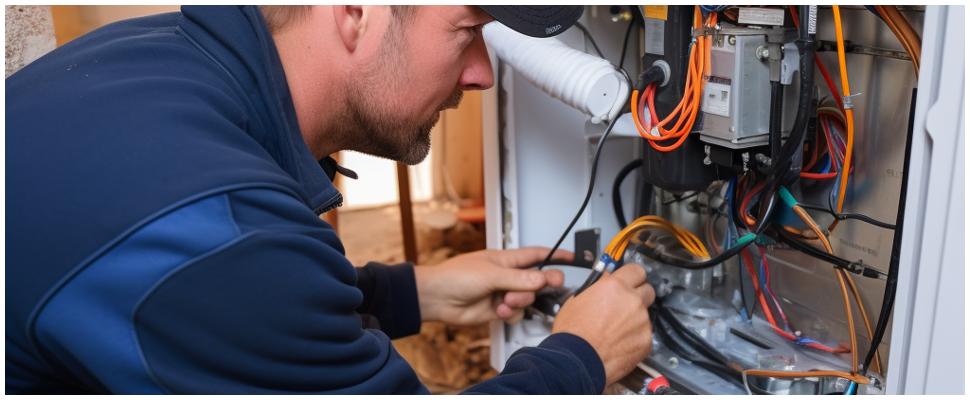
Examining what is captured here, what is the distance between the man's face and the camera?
2.90 ft

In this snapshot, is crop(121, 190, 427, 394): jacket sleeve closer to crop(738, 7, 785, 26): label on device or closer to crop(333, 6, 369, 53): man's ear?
crop(333, 6, 369, 53): man's ear

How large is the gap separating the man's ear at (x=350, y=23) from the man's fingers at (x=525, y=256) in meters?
0.54

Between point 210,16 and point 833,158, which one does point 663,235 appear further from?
point 210,16

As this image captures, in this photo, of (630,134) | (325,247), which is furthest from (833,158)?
(325,247)

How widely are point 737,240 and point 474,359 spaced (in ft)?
4.20

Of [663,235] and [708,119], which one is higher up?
[708,119]

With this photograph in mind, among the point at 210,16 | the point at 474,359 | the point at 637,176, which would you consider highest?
the point at 210,16

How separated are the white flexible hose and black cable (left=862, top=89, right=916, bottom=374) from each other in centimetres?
34

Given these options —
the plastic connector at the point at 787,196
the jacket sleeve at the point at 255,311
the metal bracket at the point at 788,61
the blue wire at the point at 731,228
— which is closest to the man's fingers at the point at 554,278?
the blue wire at the point at 731,228

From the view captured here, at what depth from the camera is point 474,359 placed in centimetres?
230

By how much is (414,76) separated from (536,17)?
14cm

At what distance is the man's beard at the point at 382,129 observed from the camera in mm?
920

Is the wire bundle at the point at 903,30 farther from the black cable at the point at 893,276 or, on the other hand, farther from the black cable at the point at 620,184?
the black cable at the point at 620,184

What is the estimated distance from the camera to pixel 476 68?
973 mm
